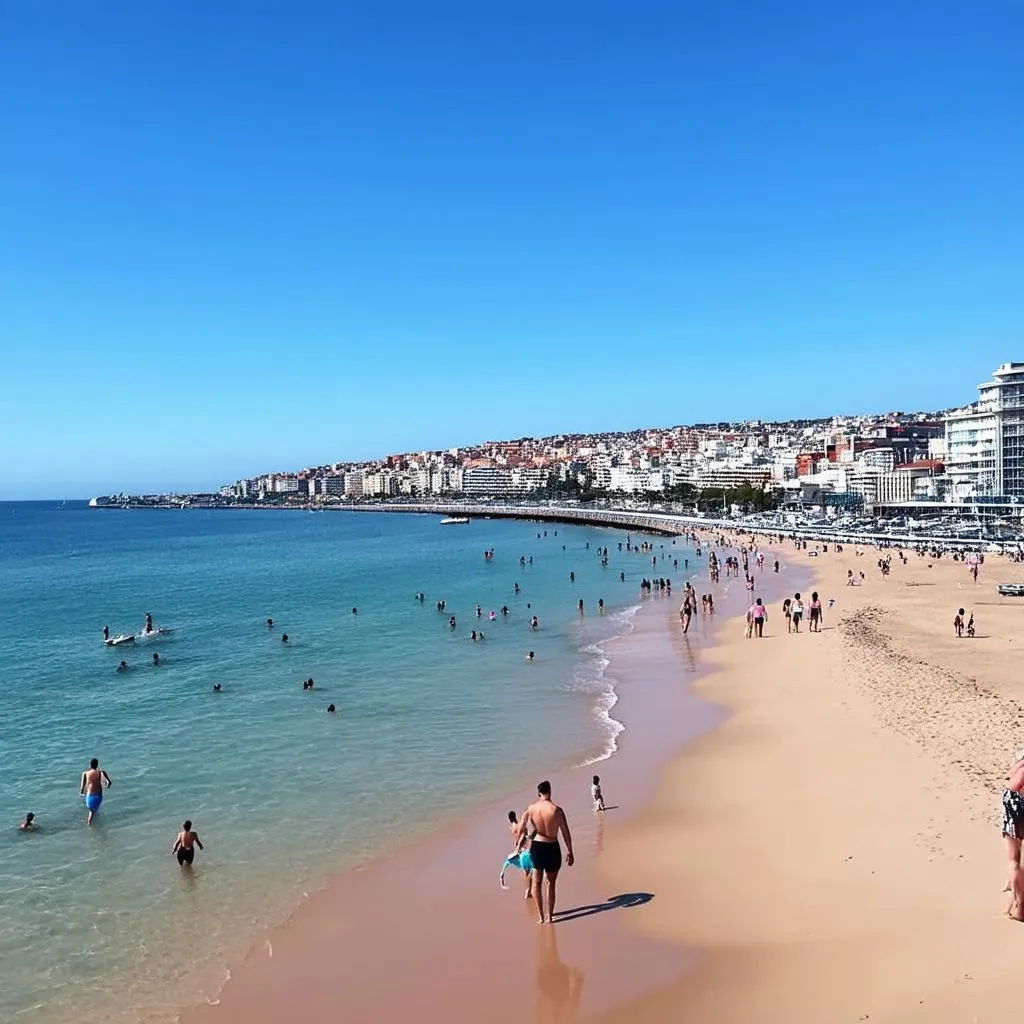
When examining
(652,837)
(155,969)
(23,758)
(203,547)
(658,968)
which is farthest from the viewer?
(203,547)

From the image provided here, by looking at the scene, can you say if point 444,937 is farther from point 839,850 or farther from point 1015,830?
point 1015,830

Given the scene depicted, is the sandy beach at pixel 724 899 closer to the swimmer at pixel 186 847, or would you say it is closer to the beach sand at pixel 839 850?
the beach sand at pixel 839 850

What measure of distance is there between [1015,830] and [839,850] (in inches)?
112

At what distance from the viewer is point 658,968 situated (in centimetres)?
706

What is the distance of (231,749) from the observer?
14.9 metres

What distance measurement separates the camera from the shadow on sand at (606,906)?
8062 mm

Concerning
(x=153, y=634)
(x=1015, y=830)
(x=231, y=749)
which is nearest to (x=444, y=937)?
(x=1015, y=830)

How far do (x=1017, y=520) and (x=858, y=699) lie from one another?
50.6m

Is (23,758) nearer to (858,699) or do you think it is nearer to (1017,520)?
(858,699)

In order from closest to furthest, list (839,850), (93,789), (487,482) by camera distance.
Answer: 1. (839,850)
2. (93,789)
3. (487,482)

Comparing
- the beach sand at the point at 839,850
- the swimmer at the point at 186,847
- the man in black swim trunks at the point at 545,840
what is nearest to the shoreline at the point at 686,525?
the beach sand at the point at 839,850

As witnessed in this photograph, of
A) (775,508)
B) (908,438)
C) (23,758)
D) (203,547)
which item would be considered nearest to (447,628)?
(23,758)

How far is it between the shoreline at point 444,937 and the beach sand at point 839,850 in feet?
0.99

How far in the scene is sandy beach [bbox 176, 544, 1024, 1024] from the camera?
6.54 metres
